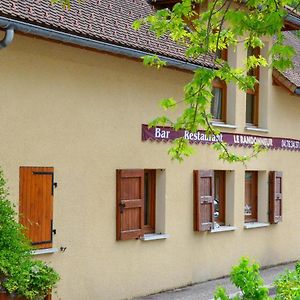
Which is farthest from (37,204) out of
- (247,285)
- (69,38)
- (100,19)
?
(247,285)

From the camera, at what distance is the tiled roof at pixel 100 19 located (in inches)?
419

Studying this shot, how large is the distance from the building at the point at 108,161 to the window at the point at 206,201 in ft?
0.08

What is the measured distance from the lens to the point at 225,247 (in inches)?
633

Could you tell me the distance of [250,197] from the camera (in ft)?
58.4

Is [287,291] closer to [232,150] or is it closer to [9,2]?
[9,2]

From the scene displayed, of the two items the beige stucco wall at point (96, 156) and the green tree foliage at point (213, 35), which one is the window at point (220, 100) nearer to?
the beige stucco wall at point (96, 156)

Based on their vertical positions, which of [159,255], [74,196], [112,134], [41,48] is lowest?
[159,255]

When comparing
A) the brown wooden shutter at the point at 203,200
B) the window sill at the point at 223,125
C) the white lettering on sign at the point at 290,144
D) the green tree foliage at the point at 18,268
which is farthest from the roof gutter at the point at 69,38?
the white lettering on sign at the point at 290,144

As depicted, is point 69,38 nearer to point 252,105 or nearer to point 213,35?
point 213,35

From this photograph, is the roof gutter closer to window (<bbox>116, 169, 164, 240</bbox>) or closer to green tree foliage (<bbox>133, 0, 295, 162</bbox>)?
window (<bbox>116, 169, 164, 240</bbox>)

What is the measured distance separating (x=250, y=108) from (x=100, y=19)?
19.3 ft

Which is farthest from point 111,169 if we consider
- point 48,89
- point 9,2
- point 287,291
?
point 287,291

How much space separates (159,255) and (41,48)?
4.40 metres

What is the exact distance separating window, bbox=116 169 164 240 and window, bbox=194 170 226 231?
3.16 feet
